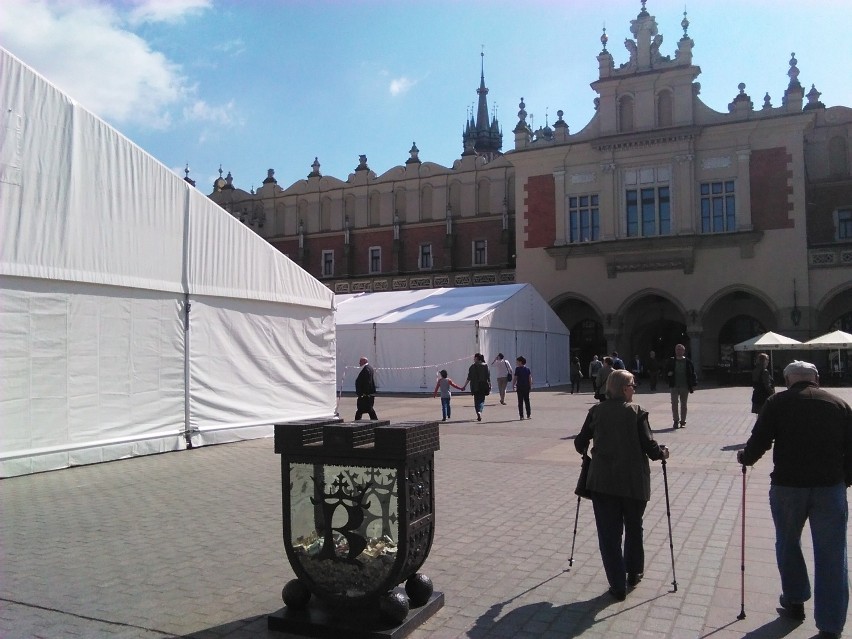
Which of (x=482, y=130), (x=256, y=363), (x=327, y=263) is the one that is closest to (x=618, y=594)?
(x=256, y=363)

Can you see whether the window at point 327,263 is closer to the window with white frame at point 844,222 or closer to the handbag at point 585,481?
the window with white frame at point 844,222

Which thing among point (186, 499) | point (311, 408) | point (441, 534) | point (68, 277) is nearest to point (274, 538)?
point (441, 534)

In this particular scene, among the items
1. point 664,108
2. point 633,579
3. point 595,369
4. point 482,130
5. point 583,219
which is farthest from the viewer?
point 482,130

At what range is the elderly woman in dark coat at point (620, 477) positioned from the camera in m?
4.97

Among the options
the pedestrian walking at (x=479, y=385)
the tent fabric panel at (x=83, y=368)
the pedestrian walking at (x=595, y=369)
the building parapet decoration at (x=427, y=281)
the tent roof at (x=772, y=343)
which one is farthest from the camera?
the building parapet decoration at (x=427, y=281)

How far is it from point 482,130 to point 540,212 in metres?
54.6

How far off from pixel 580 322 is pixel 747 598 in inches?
1349

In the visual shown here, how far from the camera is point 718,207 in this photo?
112 ft

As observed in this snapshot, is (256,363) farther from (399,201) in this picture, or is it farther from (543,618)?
(399,201)

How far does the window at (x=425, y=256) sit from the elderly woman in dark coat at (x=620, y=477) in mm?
39365

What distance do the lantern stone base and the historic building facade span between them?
31.7 meters

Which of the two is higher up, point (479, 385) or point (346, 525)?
point (479, 385)

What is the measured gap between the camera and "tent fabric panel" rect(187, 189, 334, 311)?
41.4 ft

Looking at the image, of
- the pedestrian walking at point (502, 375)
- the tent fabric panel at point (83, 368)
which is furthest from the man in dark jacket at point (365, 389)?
the pedestrian walking at point (502, 375)
